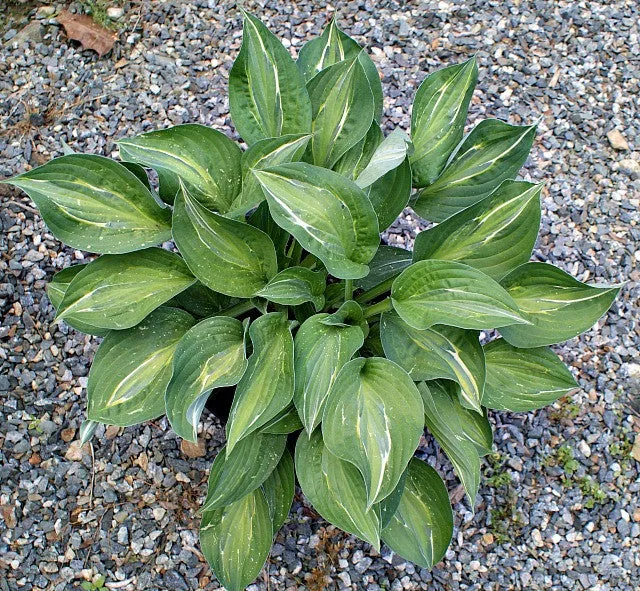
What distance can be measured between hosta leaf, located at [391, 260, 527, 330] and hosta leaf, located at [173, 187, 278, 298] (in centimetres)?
30

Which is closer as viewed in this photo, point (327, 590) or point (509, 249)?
point (509, 249)

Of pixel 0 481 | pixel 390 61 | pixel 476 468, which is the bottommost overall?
pixel 0 481

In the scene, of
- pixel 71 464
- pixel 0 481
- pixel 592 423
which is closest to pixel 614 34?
pixel 592 423

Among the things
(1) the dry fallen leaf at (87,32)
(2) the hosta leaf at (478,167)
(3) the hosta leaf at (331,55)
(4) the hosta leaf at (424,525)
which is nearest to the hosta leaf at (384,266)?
(2) the hosta leaf at (478,167)

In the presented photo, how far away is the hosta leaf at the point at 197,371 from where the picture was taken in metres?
1.44

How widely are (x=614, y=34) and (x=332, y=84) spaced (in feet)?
5.76

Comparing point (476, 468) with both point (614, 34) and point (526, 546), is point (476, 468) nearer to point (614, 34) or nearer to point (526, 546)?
point (526, 546)

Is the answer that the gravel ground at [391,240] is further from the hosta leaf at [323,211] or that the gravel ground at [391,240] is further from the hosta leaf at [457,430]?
the hosta leaf at [323,211]

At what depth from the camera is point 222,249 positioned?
4.91 feet

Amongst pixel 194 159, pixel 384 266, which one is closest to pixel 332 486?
pixel 384 266

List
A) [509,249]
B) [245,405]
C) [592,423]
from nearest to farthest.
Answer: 1. [245,405]
2. [509,249]
3. [592,423]

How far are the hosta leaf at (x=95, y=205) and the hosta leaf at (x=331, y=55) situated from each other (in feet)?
1.82

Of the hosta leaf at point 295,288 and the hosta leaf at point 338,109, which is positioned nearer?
the hosta leaf at point 295,288

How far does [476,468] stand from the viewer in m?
1.60
